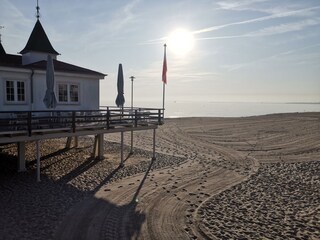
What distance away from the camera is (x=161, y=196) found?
39.3 ft

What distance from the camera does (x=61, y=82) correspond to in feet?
54.9

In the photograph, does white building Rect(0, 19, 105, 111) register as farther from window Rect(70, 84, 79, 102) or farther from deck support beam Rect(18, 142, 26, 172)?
deck support beam Rect(18, 142, 26, 172)


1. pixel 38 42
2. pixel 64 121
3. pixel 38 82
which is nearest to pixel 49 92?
pixel 64 121

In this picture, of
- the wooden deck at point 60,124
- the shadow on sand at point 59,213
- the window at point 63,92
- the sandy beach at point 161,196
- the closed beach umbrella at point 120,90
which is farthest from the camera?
the closed beach umbrella at point 120,90

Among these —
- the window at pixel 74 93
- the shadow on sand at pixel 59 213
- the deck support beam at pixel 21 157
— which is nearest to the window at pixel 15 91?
the deck support beam at pixel 21 157

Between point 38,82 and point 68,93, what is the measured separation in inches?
71.2

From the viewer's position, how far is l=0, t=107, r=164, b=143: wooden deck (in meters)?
A: 11.7

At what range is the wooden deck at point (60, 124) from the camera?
11726mm

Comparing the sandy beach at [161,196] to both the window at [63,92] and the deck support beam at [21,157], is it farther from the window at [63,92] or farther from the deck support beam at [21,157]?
the window at [63,92]

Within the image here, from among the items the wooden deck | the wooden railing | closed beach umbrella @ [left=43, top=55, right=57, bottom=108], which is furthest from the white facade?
closed beach umbrella @ [left=43, top=55, right=57, bottom=108]

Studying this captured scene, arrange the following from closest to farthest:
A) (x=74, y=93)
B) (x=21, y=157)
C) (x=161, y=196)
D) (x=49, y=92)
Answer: (x=161, y=196) → (x=49, y=92) → (x=21, y=157) → (x=74, y=93)

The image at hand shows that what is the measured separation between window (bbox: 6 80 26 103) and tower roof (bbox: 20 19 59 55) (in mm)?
5002

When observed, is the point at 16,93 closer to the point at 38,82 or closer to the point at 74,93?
the point at 38,82

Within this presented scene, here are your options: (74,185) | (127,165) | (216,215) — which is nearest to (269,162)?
(127,165)
